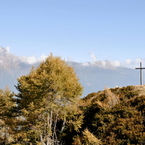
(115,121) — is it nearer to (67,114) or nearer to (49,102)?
(67,114)

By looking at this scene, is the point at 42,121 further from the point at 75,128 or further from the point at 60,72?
the point at 60,72

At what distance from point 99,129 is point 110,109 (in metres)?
3.46

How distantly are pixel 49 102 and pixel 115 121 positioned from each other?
26.9 ft

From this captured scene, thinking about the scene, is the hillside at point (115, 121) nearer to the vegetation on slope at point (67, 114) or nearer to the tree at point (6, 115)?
the vegetation on slope at point (67, 114)

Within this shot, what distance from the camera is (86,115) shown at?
31.7m

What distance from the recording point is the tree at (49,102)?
27.7 m

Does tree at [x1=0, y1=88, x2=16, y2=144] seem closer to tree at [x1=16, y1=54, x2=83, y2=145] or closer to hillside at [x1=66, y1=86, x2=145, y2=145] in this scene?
tree at [x1=16, y1=54, x2=83, y2=145]

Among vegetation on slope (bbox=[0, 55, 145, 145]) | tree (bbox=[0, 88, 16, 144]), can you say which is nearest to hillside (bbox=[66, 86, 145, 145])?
vegetation on slope (bbox=[0, 55, 145, 145])

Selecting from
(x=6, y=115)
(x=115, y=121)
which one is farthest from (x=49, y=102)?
(x=6, y=115)

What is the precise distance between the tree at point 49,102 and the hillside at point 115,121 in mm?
2299

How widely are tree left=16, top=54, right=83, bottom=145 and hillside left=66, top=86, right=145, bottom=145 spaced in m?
2.30

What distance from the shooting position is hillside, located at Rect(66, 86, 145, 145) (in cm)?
2370

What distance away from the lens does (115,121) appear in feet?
87.7

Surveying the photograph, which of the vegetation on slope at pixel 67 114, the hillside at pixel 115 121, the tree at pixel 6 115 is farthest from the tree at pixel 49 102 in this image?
the tree at pixel 6 115
